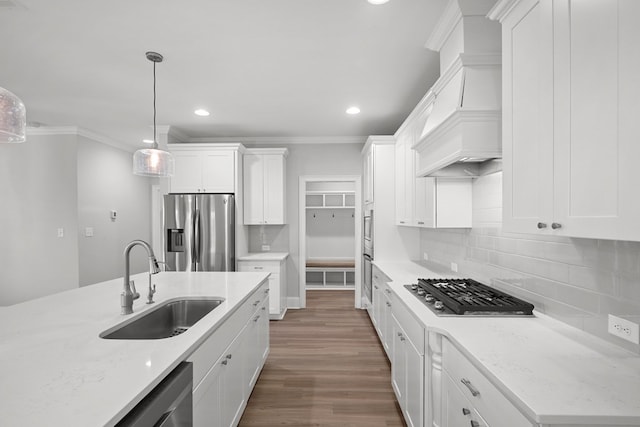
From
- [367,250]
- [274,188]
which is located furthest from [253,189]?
[367,250]

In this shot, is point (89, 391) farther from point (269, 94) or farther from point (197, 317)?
point (269, 94)

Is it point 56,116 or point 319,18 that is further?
point 56,116

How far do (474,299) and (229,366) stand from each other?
1456 mm

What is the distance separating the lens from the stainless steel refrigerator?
14.1ft

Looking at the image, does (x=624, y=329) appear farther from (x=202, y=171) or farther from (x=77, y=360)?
(x=202, y=171)

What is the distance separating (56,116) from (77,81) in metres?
1.50

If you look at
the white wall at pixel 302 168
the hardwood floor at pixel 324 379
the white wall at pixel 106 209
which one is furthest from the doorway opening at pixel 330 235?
the white wall at pixel 106 209

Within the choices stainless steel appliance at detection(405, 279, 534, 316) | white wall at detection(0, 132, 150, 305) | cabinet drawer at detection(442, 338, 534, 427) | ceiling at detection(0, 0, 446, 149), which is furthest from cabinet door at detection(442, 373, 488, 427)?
white wall at detection(0, 132, 150, 305)

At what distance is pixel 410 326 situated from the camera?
2.00 meters

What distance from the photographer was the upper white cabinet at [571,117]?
912 mm

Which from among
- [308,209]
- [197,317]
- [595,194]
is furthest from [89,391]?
[308,209]

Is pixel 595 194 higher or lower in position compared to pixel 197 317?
higher

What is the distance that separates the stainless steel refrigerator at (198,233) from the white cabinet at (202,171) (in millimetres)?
154

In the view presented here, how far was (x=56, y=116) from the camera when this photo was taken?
420 centimetres
